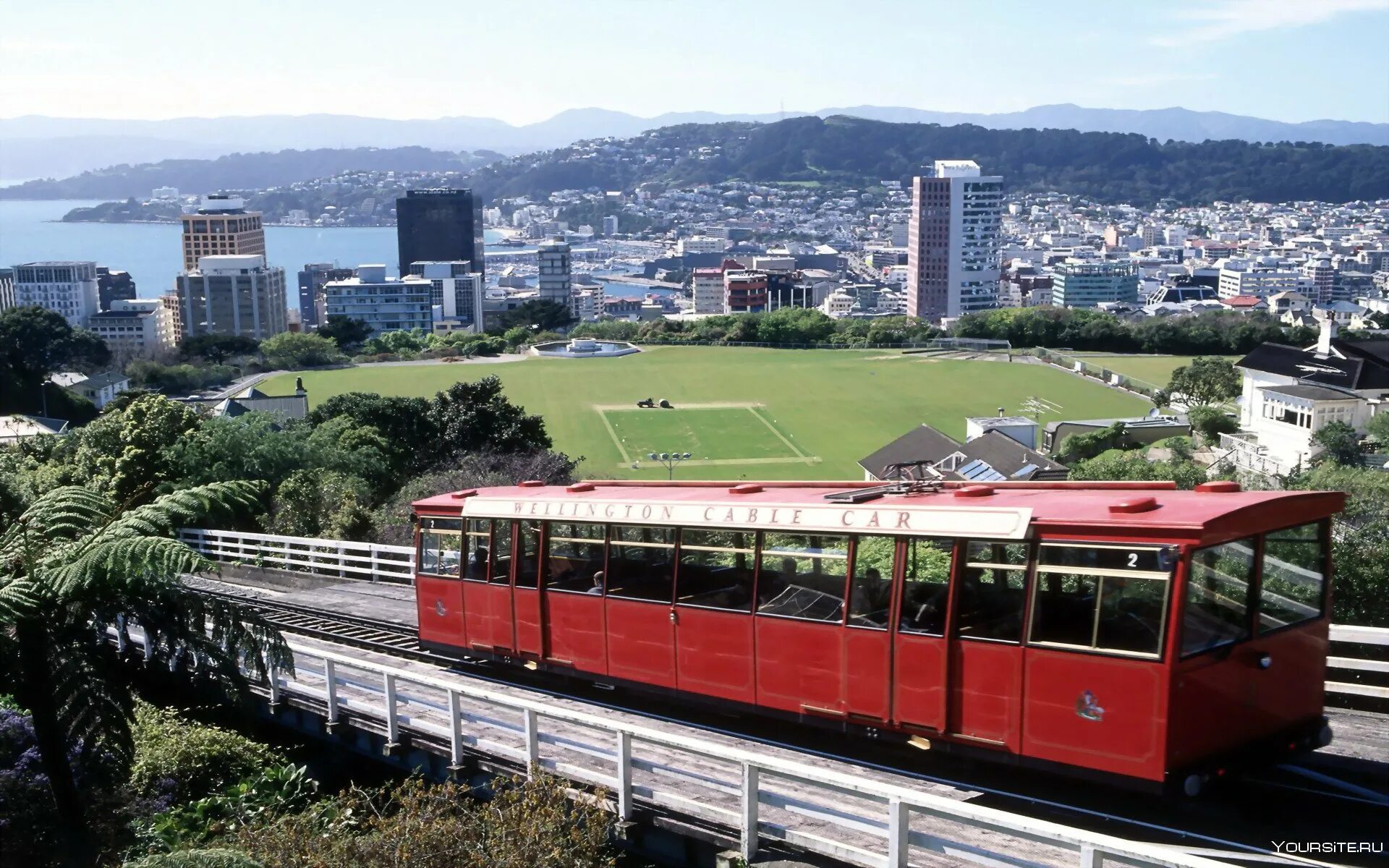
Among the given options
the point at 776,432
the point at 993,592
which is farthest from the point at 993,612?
the point at 776,432

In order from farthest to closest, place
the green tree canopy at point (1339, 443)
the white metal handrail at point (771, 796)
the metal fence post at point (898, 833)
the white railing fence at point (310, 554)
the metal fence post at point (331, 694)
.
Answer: the green tree canopy at point (1339, 443)
the white railing fence at point (310, 554)
the metal fence post at point (331, 694)
the metal fence post at point (898, 833)
the white metal handrail at point (771, 796)

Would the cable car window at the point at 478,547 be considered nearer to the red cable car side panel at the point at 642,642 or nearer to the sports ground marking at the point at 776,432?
the red cable car side panel at the point at 642,642

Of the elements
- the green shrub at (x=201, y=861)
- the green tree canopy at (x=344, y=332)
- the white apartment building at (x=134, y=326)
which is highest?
the green shrub at (x=201, y=861)

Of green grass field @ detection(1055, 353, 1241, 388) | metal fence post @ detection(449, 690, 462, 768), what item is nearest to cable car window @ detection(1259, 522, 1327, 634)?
metal fence post @ detection(449, 690, 462, 768)

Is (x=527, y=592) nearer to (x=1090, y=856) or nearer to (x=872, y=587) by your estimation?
(x=872, y=587)

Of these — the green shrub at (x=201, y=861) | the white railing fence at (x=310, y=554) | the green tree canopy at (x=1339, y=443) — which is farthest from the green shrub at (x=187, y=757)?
the green tree canopy at (x=1339, y=443)

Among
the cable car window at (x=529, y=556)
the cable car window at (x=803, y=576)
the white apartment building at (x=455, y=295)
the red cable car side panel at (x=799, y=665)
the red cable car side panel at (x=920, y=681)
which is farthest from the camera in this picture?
the white apartment building at (x=455, y=295)
